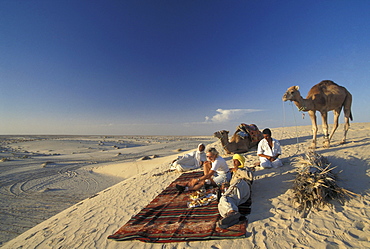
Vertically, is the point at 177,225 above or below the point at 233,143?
below

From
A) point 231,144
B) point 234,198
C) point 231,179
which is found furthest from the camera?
point 231,144

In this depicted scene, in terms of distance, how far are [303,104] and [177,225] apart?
7.10 m

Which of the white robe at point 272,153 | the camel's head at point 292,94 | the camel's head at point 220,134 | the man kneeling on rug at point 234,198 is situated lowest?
the man kneeling on rug at point 234,198

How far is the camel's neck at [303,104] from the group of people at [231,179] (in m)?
2.36

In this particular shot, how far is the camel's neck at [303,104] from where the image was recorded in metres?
7.39

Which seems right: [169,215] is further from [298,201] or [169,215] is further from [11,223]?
[11,223]

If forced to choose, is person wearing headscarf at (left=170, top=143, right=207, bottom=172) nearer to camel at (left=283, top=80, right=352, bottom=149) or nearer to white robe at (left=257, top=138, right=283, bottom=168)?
white robe at (left=257, top=138, right=283, bottom=168)

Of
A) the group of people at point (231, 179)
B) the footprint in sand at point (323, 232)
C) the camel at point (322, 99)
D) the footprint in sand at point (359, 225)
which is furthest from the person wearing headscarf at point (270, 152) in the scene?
the footprint in sand at point (323, 232)

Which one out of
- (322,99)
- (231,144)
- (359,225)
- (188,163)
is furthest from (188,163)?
(322,99)

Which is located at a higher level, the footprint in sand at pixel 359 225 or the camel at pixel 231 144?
the camel at pixel 231 144

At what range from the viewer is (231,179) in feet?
17.1

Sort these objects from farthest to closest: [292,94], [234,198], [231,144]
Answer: [231,144] → [292,94] → [234,198]

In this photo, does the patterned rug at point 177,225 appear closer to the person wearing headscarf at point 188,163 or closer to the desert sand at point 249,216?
the desert sand at point 249,216

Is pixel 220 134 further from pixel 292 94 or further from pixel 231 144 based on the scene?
pixel 292 94
